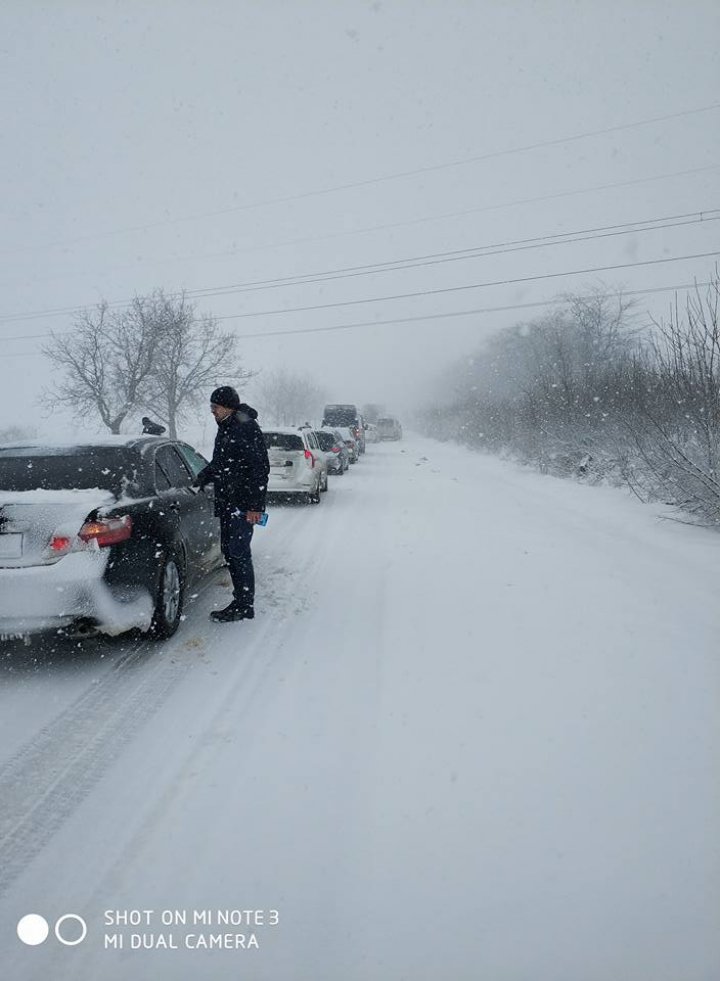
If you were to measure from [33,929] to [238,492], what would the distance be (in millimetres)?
3460

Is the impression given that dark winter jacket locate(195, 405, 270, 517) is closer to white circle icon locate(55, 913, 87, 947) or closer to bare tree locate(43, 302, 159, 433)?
white circle icon locate(55, 913, 87, 947)

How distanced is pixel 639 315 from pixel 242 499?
143 feet

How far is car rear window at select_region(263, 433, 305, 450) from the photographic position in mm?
12406

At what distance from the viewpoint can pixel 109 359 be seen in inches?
1179

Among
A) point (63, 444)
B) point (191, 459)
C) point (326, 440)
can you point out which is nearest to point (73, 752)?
point (63, 444)

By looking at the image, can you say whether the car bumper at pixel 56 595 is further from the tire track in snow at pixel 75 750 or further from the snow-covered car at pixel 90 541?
the tire track in snow at pixel 75 750

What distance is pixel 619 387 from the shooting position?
1416cm

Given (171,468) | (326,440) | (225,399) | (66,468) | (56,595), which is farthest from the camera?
(326,440)

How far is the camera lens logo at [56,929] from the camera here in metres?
2.03

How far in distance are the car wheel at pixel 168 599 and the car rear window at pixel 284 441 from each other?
7.67 m

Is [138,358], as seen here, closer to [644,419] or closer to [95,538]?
[644,419]

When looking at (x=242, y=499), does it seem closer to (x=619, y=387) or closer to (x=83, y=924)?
(x=83, y=924)

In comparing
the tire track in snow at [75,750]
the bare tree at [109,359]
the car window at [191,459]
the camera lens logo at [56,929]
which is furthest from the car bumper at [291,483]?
the bare tree at [109,359]

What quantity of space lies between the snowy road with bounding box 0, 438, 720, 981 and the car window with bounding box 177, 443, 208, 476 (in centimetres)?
152
